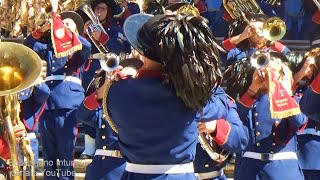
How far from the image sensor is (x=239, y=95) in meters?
5.55

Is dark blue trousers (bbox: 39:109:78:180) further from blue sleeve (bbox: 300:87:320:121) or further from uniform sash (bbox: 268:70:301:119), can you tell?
blue sleeve (bbox: 300:87:320:121)

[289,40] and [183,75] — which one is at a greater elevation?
[183,75]

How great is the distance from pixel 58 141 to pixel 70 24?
4.01 feet

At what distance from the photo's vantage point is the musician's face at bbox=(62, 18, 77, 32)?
7.53 metres

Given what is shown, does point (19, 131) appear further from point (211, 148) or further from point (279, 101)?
point (279, 101)

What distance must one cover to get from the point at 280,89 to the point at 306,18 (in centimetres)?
496

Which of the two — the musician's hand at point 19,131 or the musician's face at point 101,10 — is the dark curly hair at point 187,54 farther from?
the musician's face at point 101,10

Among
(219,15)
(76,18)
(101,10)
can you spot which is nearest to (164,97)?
(76,18)

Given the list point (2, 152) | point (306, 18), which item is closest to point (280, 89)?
point (2, 152)

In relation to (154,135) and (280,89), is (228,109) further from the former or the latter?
(280,89)

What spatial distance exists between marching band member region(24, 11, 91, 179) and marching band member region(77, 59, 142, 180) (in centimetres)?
177

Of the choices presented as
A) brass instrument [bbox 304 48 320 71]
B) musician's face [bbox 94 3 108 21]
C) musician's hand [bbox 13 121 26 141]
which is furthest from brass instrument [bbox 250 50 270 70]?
musician's face [bbox 94 3 108 21]

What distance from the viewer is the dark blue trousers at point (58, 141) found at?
7.43m

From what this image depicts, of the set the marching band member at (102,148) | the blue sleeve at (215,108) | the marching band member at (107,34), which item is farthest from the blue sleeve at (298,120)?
the marching band member at (107,34)
